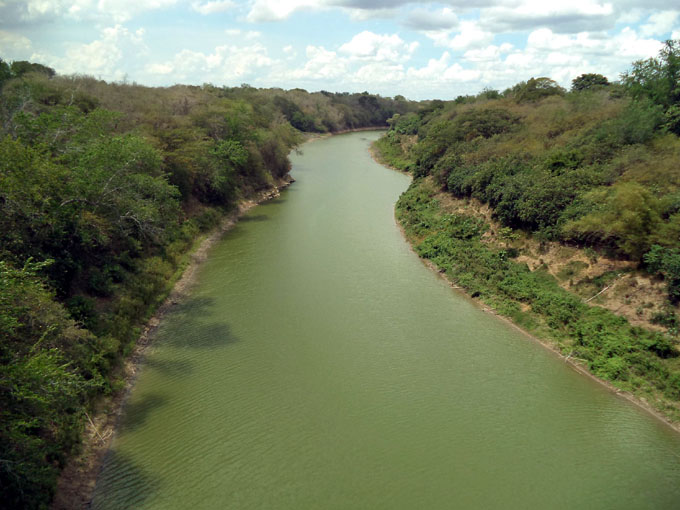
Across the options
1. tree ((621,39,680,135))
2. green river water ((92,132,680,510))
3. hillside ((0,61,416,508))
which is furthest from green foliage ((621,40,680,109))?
hillside ((0,61,416,508))

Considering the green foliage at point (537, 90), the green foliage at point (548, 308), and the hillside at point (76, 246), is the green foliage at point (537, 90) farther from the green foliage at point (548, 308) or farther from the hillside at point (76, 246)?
the hillside at point (76, 246)

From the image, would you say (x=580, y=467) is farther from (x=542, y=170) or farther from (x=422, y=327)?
(x=542, y=170)

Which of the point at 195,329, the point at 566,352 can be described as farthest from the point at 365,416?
the point at 566,352

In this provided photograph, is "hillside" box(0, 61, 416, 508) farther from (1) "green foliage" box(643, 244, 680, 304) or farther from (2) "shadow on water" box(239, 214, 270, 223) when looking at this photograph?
(1) "green foliage" box(643, 244, 680, 304)

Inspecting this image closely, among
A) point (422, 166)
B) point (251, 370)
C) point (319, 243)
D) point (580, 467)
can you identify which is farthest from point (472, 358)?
point (422, 166)

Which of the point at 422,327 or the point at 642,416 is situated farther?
the point at 422,327

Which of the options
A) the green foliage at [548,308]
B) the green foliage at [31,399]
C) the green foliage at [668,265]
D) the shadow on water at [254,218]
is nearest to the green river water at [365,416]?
the green foliage at [548,308]
